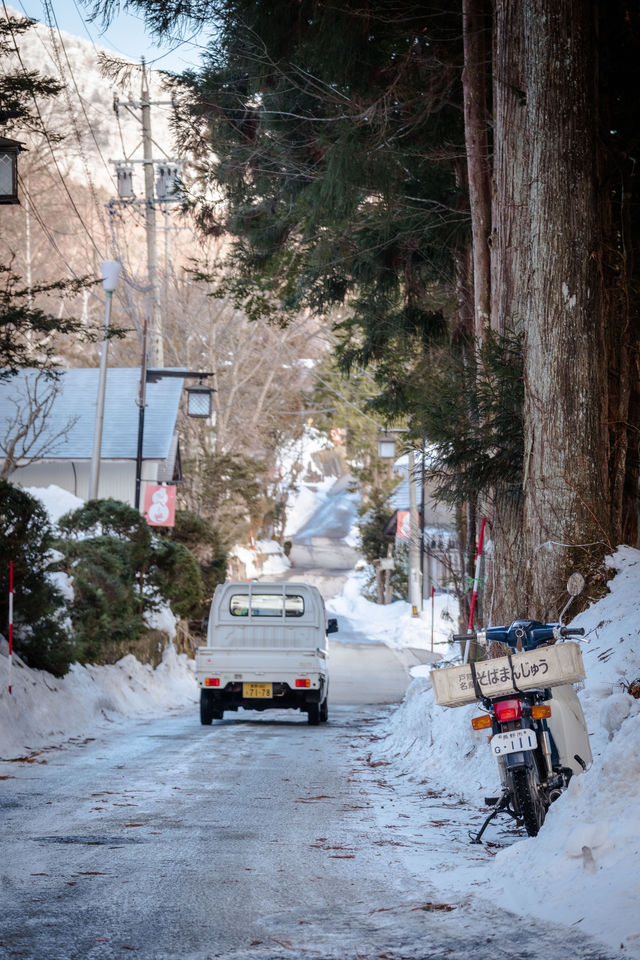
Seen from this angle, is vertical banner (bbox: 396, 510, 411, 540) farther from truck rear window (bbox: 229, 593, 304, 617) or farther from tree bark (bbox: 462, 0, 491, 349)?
tree bark (bbox: 462, 0, 491, 349)

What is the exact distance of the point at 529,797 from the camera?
266 inches

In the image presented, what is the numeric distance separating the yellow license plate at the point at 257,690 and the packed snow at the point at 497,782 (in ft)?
6.51

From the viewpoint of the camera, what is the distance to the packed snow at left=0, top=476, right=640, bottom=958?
5137mm

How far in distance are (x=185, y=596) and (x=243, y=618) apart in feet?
29.4

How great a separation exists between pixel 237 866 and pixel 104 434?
1472 inches

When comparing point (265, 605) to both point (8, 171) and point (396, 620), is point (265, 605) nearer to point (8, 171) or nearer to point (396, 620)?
point (8, 171)

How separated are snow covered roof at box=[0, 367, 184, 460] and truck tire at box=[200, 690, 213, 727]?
78.6 feet

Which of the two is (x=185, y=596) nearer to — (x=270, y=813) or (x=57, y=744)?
(x=57, y=744)

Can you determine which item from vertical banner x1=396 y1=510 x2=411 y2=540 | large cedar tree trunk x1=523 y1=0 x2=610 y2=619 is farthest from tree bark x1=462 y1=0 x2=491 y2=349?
vertical banner x1=396 y1=510 x2=411 y2=540

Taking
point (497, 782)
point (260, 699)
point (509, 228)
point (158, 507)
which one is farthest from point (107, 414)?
point (497, 782)

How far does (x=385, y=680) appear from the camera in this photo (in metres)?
30.1

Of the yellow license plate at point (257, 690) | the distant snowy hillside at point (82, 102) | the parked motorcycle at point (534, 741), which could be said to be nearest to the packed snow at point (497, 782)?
the parked motorcycle at point (534, 741)

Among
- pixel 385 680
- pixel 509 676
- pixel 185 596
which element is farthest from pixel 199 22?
pixel 385 680

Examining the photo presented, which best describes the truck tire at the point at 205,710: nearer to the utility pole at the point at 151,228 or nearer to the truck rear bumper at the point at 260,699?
the truck rear bumper at the point at 260,699
